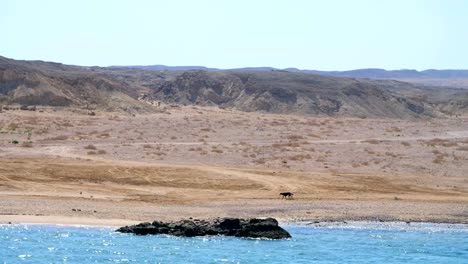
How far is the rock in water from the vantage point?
2244 cm

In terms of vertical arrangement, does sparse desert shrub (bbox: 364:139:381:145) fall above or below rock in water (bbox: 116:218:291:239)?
above

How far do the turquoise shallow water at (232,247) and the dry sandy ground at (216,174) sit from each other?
77.3 inches

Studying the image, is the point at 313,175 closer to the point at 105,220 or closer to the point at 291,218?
the point at 291,218

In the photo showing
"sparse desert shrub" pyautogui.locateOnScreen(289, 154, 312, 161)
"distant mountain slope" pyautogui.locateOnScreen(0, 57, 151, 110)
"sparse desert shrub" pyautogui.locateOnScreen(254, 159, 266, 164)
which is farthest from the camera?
"distant mountain slope" pyautogui.locateOnScreen(0, 57, 151, 110)

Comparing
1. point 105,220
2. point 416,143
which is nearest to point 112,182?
point 105,220

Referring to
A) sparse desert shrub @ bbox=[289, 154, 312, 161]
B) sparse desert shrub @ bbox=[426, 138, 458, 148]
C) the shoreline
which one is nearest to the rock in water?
the shoreline

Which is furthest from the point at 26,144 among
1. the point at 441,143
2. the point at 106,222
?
the point at 441,143

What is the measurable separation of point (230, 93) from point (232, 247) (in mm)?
87670

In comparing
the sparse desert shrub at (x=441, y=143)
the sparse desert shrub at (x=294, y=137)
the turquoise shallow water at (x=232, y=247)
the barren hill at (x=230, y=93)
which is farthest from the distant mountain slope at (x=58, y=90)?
the turquoise shallow water at (x=232, y=247)

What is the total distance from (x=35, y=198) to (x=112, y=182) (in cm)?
528

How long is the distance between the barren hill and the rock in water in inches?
2193

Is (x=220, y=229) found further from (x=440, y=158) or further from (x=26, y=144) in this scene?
(x=26, y=144)

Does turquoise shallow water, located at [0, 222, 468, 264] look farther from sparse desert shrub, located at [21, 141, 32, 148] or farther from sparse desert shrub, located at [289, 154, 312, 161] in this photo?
sparse desert shrub, located at [21, 141, 32, 148]

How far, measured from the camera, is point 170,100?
352 feet
